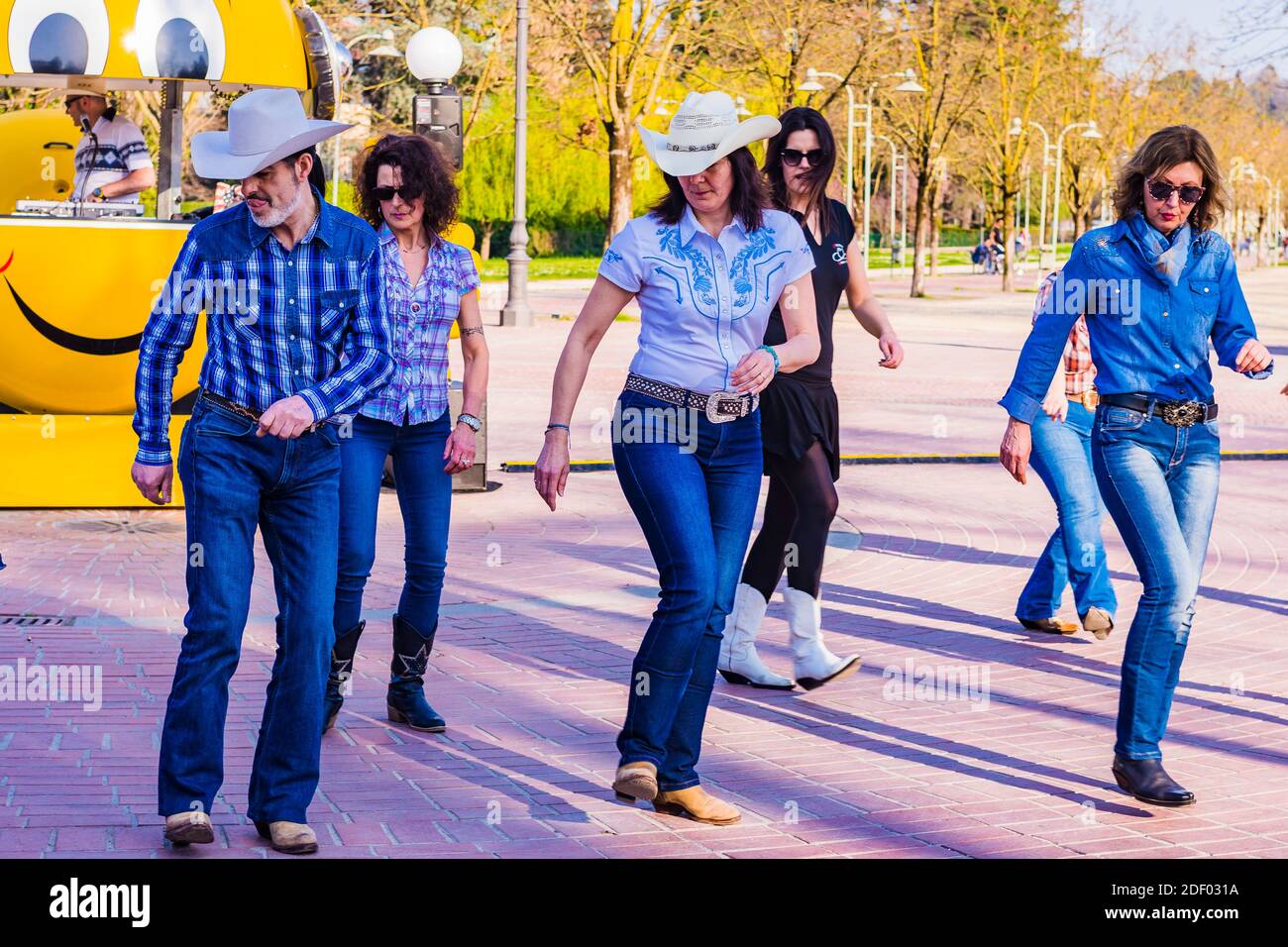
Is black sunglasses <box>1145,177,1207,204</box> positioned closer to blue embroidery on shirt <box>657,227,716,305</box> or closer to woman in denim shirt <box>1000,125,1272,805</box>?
woman in denim shirt <box>1000,125,1272,805</box>

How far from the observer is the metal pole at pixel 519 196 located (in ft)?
84.4

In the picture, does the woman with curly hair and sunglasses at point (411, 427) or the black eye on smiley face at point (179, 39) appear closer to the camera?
the woman with curly hair and sunglasses at point (411, 427)

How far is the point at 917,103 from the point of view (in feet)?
146

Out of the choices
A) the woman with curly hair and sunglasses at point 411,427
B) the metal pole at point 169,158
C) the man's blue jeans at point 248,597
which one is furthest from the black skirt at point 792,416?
the metal pole at point 169,158

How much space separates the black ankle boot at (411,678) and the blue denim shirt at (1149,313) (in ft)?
6.81

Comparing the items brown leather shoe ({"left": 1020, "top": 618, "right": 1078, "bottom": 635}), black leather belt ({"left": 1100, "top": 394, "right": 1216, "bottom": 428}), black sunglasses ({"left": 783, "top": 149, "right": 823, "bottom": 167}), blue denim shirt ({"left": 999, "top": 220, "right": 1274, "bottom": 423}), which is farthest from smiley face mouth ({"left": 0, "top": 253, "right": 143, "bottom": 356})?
black leather belt ({"left": 1100, "top": 394, "right": 1216, "bottom": 428})

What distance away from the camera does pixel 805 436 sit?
6.28 metres

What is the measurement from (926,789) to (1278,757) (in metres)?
1.24

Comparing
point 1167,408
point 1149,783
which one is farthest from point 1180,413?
point 1149,783

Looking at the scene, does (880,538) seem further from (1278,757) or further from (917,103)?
(917,103)

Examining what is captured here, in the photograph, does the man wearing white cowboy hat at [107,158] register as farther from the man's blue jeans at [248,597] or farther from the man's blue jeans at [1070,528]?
the man's blue jeans at [248,597]

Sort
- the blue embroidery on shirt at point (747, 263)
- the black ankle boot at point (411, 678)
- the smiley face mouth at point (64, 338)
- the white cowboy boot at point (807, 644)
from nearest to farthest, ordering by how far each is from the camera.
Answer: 1. the blue embroidery on shirt at point (747, 263)
2. the black ankle boot at point (411, 678)
3. the white cowboy boot at point (807, 644)
4. the smiley face mouth at point (64, 338)

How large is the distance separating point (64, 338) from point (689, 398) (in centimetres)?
660
